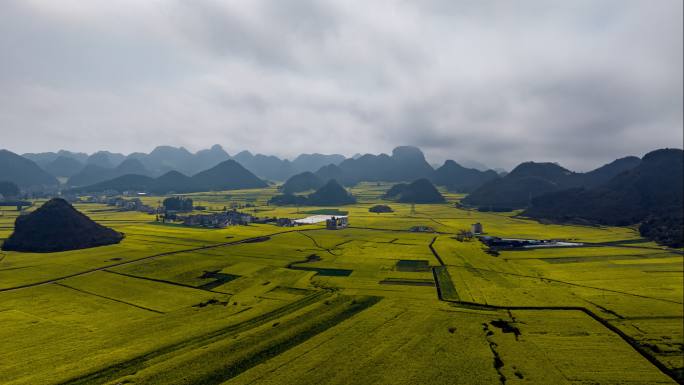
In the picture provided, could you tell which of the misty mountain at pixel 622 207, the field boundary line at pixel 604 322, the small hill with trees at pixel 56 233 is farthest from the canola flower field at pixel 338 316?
the misty mountain at pixel 622 207

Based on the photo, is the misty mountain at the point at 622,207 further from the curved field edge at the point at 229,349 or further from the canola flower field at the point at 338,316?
the curved field edge at the point at 229,349

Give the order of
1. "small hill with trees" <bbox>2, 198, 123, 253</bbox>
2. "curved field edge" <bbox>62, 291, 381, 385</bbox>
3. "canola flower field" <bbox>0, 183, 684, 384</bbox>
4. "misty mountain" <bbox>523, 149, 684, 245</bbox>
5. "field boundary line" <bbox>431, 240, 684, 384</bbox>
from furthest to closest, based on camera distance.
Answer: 1. "misty mountain" <bbox>523, 149, 684, 245</bbox>
2. "small hill with trees" <bbox>2, 198, 123, 253</bbox>
3. "field boundary line" <bbox>431, 240, 684, 384</bbox>
4. "canola flower field" <bbox>0, 183, 684, 384</bbox>
5. "curved field edge" <bbox>62, 291, 381, 385</bbox>

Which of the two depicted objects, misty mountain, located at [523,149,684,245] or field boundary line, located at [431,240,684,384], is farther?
misty mountain, located at [523,149,684,245]

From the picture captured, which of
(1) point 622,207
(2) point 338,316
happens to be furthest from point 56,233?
(1) point 622,207

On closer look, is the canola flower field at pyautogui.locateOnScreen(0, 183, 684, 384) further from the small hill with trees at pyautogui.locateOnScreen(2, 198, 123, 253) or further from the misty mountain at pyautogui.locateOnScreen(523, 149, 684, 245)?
the misty mountain at pyautogui.locateOnScreen(523, 149, 684, 245)

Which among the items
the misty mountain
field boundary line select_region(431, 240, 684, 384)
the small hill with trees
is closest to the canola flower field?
field boundary line select_region(431, 240, 684, 384)

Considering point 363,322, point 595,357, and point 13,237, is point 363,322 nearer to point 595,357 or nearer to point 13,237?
point 595,357

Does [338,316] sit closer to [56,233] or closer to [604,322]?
[604,322]

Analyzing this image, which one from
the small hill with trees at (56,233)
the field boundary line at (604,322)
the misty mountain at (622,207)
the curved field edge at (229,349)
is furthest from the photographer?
the misty mountain at (622,207)

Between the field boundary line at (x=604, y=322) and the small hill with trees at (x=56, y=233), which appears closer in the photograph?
the field boundary line at (x=604, y=322)
